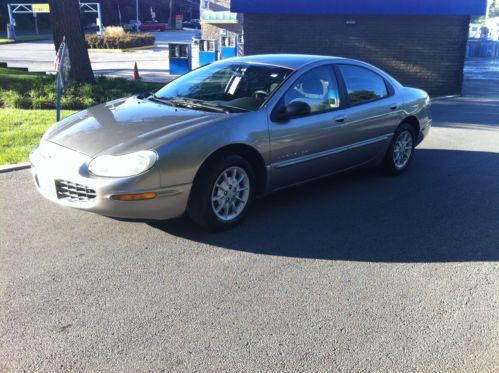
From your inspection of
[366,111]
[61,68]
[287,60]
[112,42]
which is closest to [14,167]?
[61,68]

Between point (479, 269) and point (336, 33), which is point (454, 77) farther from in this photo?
point (479, 269)

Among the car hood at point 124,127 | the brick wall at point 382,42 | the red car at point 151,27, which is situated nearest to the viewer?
the car hood at point 124,127

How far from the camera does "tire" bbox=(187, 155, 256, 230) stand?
430 centimetres

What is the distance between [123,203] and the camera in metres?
3.99

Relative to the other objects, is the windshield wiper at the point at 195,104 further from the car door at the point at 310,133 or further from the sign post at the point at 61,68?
the sign post at the point at 61,68

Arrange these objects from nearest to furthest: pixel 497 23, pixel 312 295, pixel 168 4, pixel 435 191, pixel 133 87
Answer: pixel 312 295 < pixel 435 191 < pixel 133 87 < pixel 497 23 < pixel 168 4

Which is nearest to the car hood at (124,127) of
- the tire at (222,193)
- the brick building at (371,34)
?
the tire at (222,193)

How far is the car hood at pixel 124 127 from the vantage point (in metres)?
4.16

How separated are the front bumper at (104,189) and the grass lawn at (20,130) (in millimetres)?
2621

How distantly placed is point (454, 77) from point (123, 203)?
45.6 ft

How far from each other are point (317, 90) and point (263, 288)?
8.24ft

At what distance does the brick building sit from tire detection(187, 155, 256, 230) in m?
11.3

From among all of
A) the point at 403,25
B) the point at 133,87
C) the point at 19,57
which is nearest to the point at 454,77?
the point at 403,25

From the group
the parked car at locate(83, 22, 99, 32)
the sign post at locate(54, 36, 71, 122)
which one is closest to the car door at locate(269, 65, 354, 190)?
the sign post at locate(54, 36, 71, 122)
